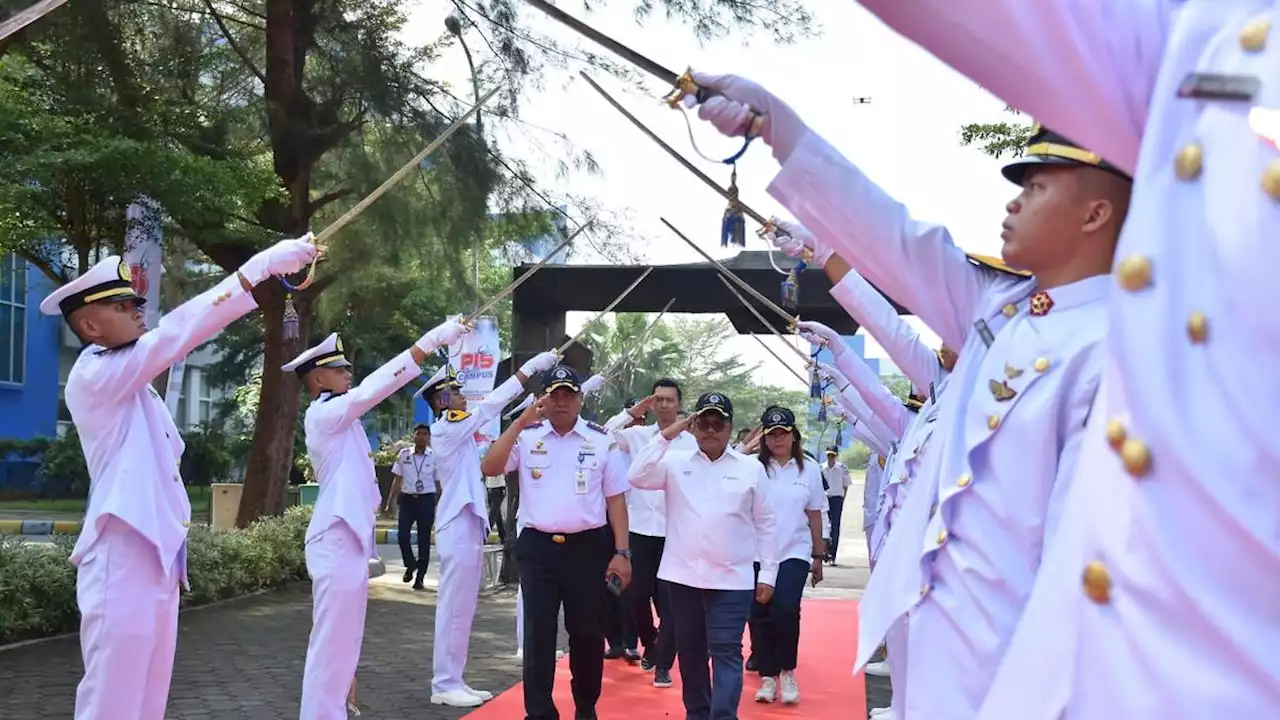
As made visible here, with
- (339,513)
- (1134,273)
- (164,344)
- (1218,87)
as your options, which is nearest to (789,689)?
(339,513)

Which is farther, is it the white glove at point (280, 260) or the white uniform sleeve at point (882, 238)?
the white glove at point (280, 260)

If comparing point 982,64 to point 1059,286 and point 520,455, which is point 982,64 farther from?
point 520,455

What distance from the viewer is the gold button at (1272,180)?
1048 millimetres

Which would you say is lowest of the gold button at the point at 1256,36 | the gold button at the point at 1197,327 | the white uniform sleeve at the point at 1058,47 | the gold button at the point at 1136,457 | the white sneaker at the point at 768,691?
the white sneaker at the point at 768,691

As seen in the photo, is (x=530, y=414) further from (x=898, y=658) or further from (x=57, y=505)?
(x=57, y=505)

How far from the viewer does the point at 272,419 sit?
13273mm

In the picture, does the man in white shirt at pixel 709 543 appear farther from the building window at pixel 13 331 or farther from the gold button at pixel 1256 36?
the building window at pixel 13 331

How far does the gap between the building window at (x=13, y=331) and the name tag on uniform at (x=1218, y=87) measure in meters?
30.6

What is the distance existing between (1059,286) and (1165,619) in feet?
3.93

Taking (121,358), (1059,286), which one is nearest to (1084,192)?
(1059,286)

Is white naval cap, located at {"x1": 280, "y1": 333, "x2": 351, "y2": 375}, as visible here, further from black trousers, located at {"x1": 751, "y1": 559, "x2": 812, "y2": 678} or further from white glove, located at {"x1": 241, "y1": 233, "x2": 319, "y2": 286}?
black trousers, located at {"x1": 751, "y1": 559, "x2": 812, "y2": 678}

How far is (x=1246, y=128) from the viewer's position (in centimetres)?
109

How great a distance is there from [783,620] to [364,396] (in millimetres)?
3213

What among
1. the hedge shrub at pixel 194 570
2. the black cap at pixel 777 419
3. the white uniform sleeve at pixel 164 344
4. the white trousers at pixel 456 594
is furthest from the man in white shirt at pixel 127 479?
the hedge shrub at pixel 194 570
